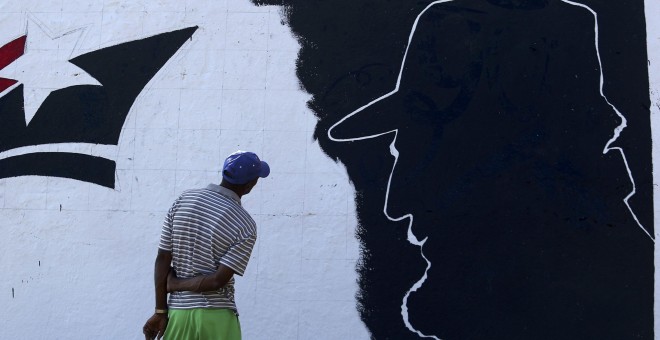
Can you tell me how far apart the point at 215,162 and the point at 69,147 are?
2.89 feet

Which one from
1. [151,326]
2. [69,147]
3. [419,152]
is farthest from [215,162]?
[151,326]

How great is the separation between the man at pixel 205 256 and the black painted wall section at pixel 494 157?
56.3 inches

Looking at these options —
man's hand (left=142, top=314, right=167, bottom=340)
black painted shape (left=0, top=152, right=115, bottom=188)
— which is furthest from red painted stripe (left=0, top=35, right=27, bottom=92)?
man's hand (left=142, top=314, right=167, bottom=340)

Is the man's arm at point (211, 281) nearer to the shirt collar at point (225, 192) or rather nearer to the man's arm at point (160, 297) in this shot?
the man's arm at point (160, 297)

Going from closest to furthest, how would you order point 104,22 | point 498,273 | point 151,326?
point 151,326 → point 498,273 → point 104,22

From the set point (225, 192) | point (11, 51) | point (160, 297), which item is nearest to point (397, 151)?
point (225, 192)

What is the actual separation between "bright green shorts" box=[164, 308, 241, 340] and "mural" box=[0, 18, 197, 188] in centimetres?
171

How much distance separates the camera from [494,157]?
4.66 meters

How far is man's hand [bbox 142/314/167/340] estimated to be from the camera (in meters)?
3.34

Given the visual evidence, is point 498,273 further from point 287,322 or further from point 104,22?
point 104,22

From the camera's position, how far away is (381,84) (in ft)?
15.6

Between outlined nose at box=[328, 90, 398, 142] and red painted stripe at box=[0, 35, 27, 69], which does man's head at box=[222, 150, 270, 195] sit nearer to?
outlined nose at box=[328, 90, 398, 142]

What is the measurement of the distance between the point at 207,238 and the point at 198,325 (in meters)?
0.35

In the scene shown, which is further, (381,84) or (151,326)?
(381,84)
